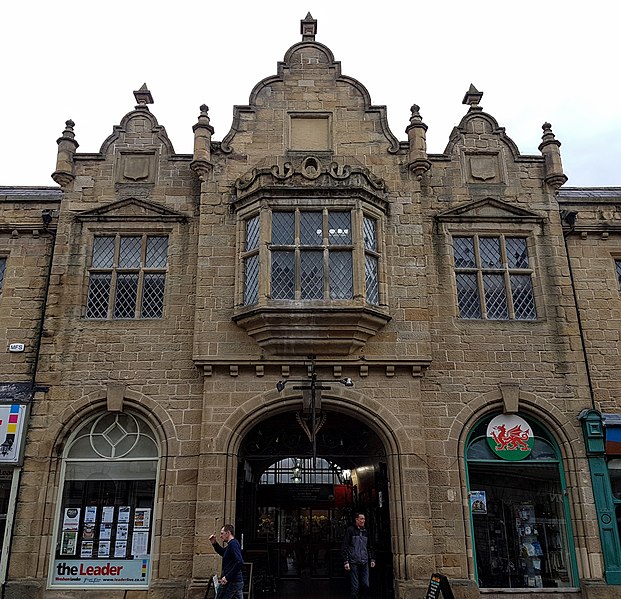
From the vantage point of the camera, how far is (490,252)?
44.2 ft

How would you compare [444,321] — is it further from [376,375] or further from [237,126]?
[237,126]

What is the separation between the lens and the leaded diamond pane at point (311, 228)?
12483 millimetres

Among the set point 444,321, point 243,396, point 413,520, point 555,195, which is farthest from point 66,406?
point 555,195

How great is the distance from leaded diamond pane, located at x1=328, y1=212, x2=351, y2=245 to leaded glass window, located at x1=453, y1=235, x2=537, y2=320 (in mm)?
2615

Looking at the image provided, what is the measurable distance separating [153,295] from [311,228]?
371cm

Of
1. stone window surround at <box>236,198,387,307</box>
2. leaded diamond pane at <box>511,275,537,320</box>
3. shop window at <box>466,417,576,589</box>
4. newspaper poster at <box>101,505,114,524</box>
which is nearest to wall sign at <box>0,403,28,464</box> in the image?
newspaper poster at <box>101,505,114,524</box>

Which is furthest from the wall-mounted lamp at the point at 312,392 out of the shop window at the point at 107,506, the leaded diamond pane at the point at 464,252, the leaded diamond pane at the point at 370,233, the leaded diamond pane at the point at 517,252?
the leaded diamond pane at the point at 517,252

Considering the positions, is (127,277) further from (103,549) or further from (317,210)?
(103,549)

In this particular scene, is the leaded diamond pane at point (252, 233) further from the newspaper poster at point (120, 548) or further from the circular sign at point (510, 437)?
the newspaper poster at point (120, 548)

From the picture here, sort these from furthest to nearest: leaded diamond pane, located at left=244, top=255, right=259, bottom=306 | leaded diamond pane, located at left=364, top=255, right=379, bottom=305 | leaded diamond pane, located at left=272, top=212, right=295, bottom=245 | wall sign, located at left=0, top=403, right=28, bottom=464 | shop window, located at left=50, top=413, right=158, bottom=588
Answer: leaded diamond pane, located at left=272, top=212, right=295, bottom=245, leaded diamond pane, located at left=364, top=255, right=379, bottom=305, leaded diamond pane, located at left=244, top=255, right=259, bottom=306, wall sign, located at left=0, top=403, right=28, bottom=464, shop window, located at left=50, top=413, right=158, bottom=588

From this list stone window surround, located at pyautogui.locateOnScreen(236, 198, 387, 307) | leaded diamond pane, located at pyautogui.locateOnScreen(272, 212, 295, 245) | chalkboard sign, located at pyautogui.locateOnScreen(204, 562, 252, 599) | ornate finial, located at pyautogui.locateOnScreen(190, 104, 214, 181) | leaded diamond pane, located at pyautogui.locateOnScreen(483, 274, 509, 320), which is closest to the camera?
chalkboard sign, located at pyautogui.locateOnScreen(204, 562, 252, 599)

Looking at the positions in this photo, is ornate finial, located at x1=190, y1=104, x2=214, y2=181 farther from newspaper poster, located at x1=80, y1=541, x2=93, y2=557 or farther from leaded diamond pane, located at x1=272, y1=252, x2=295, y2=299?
newspaper poster, located at x1=80, y1=541, x2=93, y2=557

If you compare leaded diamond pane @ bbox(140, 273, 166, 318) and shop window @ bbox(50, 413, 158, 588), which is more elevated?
leaded diamond pane @ bbox(140, 273, 166, 318)

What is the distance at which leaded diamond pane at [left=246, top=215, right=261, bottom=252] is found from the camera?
41.4 ft
